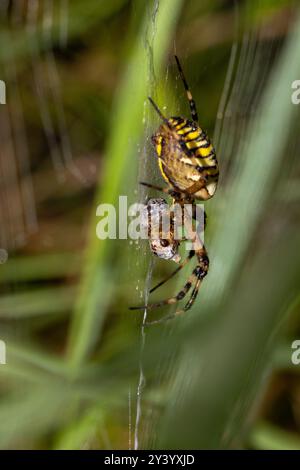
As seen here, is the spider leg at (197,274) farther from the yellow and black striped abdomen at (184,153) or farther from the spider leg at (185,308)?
the yellow and black striped abdomen at (184,153)

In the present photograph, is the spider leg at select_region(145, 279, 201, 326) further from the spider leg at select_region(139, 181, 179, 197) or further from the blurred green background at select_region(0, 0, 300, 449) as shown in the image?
the spider leg at select_region(139, 181, 179, 197)

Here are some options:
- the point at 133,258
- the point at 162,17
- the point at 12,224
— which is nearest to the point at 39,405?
the point at 133,258

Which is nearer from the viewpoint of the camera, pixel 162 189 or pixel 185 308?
pixel 162 189

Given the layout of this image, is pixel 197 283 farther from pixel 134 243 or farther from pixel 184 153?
pixel 184 153

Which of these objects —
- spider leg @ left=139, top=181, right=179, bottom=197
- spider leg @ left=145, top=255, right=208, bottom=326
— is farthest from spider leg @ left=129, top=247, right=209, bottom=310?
spider leg @ left=139, top=181, right=179, bottom=197

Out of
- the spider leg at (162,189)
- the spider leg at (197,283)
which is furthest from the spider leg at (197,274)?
the spider leg at (162,189)

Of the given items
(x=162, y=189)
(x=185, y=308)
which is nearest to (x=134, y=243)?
(x=162, y=189)

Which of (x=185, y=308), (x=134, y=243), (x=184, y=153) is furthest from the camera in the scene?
(x=185, y=308)
